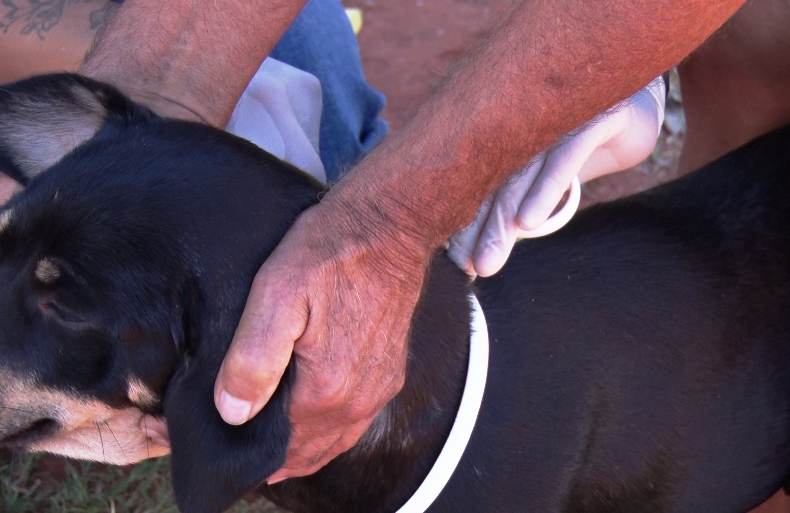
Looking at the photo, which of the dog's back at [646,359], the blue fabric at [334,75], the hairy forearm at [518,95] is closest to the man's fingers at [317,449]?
the dog's back at [646,359]

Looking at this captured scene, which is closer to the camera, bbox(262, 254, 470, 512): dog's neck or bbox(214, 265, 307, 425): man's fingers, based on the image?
bbox(214, 265, 307, 425): man's fingers

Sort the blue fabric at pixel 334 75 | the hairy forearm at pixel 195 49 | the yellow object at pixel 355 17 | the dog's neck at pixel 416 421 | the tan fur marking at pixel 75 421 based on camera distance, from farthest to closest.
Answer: the yellow object at pixel 355 17 → the blue fabric at pixel 334 75 → the hairy forearm at pixel 195 49 → the dog's neck at pixel 416 421 → the tan fur marking at pixel 75 421

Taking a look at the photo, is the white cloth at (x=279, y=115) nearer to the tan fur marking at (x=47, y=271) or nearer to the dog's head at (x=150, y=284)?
the dog's head at (x=150, y=284)

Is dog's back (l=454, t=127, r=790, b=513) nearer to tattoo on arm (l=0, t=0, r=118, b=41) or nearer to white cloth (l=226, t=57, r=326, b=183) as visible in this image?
white cloth (l=226, t=57, r=326, b=183)

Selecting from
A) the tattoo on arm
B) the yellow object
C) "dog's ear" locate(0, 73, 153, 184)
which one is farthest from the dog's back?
the yellow object

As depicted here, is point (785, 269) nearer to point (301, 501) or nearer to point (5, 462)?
point (301, 501)

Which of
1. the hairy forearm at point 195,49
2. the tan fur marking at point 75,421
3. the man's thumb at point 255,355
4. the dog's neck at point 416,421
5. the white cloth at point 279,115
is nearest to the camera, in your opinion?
the man's thumb at point 255,355

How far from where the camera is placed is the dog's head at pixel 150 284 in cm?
169

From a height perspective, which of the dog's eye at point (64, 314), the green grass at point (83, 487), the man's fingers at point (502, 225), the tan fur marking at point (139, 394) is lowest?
the green grass at point (83, 487)

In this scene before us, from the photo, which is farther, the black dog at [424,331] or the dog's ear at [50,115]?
the dog's ear at [50,115]

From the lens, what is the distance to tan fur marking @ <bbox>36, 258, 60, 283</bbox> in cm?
173

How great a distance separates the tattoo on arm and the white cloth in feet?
2.92

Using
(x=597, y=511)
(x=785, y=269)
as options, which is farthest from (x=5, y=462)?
(x=785, y=269)

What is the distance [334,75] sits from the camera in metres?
3.57
